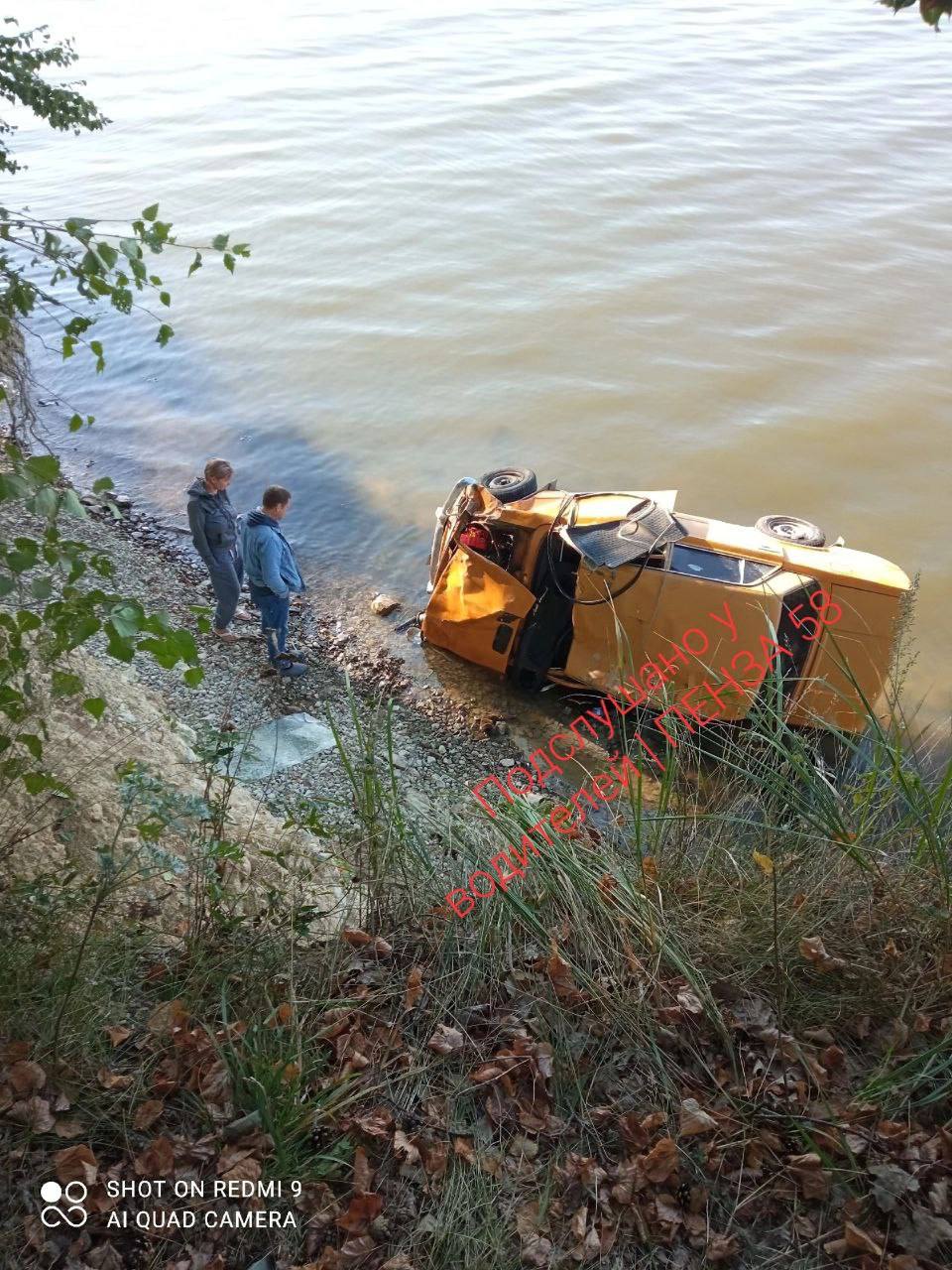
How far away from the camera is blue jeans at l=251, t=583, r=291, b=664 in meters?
7.86

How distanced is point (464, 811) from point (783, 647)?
3.47 metres

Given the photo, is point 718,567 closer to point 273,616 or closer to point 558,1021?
point 273,616

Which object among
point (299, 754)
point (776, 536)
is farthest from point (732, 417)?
point (299, 754)

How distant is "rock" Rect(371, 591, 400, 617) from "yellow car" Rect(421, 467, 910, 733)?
140 cm

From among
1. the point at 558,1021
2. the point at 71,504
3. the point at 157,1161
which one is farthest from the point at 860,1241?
the point at 71,504

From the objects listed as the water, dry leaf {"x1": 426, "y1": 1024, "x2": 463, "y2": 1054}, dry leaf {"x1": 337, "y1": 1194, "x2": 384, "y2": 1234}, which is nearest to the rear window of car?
the water

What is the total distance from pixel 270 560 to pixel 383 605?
2.27m

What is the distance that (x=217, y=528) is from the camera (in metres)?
7.89

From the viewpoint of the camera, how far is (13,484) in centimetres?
238

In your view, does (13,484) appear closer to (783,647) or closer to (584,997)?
(584,997)

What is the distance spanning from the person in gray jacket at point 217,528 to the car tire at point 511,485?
2.20m

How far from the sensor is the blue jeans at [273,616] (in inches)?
309

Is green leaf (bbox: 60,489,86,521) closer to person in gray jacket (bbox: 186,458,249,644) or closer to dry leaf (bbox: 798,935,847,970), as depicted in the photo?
dry leaf (bbox: 798,935,847,970)

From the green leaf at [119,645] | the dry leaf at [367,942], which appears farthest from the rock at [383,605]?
the green leaf at [119,645]
